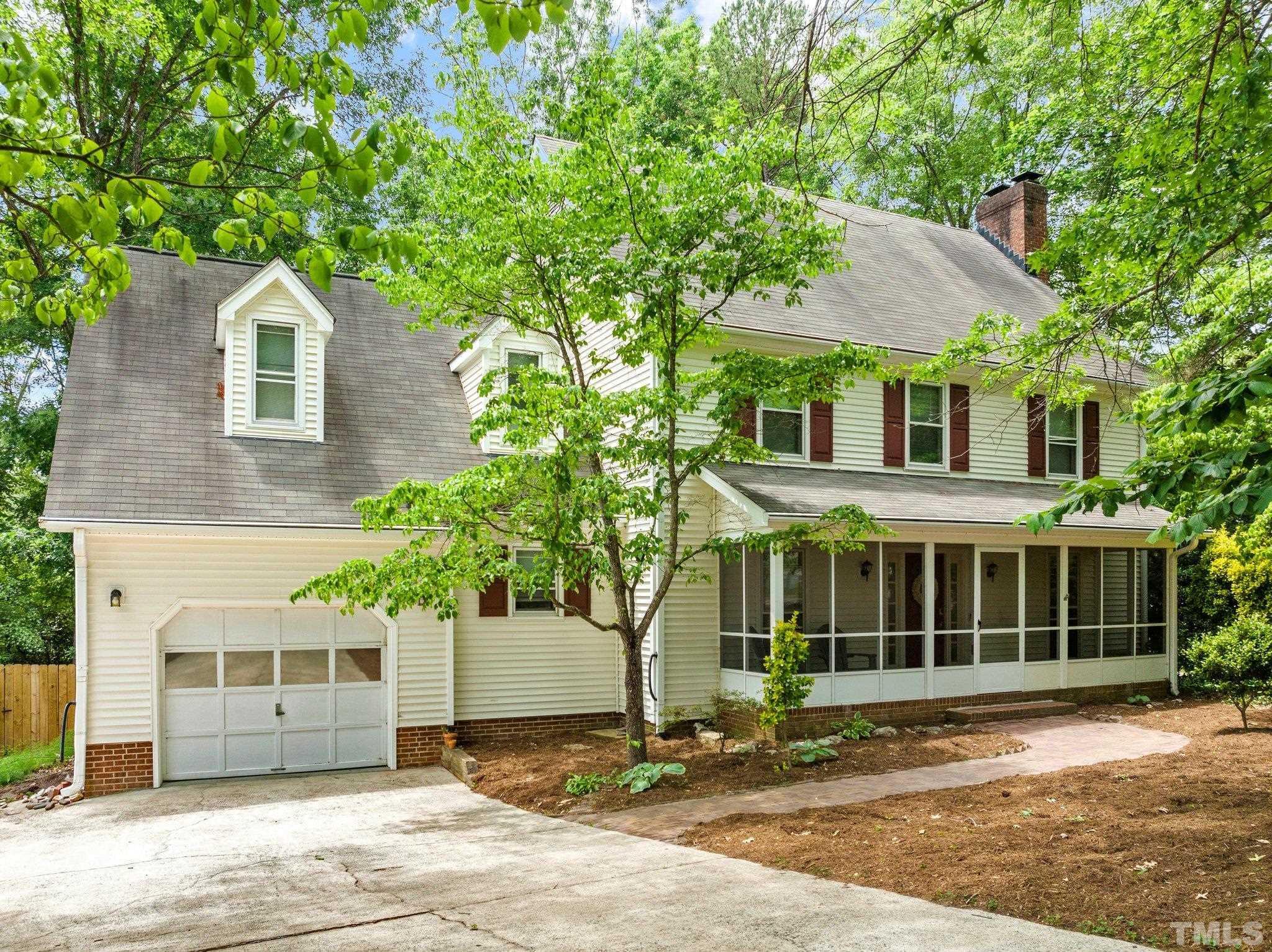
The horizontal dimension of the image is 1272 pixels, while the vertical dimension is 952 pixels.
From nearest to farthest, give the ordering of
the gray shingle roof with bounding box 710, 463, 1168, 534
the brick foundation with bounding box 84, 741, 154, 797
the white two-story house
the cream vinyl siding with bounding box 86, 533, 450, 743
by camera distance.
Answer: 1. the brick foundation with bounding box 84, 741, 154, 797
2. the cream vinyl siding with bounding box 86, 533, 450, 743
3. the white two-story house
4. the gray shingle roof with bounding box 710, 463, 1168, 534

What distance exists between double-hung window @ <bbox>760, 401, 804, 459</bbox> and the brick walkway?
5.13m

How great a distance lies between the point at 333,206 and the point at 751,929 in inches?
705

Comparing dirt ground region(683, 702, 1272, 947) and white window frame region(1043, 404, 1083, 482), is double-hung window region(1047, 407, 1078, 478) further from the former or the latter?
dirt ground region(683, 702, 1272, 947)

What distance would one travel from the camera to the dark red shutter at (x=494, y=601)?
14.2 m

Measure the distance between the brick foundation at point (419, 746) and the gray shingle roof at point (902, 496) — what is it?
5416 millimetres

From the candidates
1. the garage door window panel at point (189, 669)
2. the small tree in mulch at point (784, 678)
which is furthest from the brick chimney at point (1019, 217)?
the garage door window panel at point (189, 669)

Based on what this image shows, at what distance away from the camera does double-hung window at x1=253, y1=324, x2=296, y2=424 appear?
14078 mm

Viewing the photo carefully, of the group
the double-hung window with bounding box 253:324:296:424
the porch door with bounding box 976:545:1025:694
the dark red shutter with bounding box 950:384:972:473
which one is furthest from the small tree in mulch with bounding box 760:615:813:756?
the double-hung window with bounding box 253:324:296:424

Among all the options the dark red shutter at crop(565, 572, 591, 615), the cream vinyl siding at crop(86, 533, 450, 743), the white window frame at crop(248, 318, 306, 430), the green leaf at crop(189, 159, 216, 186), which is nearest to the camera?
the green leaf at crop(189, 159, 216, 186)

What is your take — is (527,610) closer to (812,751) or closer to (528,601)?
(528,601)

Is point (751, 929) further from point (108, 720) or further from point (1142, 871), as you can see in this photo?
point (108, 720)

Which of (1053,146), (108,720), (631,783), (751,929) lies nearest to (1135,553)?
(1053,146)

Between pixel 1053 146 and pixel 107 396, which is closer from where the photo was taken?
pixel 1053 146

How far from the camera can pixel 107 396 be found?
44.2 feet
